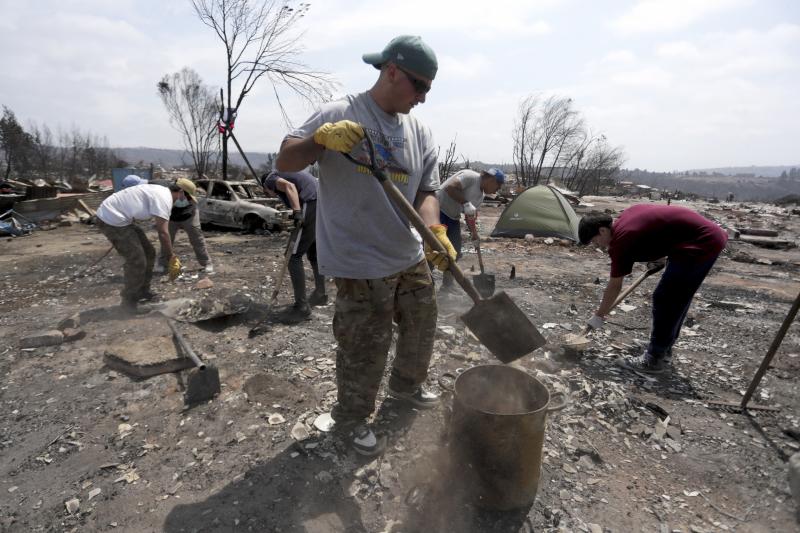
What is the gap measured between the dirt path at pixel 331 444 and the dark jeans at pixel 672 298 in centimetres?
33

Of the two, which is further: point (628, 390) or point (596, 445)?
point (628, 390)

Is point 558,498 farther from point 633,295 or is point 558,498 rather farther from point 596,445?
point 633,295

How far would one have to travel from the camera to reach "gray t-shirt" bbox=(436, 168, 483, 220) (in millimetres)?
5051

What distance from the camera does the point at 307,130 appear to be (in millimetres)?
1843

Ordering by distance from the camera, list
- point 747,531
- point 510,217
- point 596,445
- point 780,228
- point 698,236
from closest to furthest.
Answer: point 747,531, point 596,445, point 698,236, point 510,217, point 780,228

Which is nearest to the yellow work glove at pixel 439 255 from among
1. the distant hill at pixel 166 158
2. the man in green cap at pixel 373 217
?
the man in green cap at pixel 373 217

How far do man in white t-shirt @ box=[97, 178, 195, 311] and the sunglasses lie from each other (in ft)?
11.3

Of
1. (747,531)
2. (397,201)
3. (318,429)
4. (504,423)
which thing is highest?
(397,201)

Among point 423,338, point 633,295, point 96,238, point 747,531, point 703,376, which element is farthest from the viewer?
point 96,238

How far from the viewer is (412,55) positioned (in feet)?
5.76

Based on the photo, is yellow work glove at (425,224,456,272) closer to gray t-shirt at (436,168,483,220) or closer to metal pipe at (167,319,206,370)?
metal pipe at (167,319,206,370)

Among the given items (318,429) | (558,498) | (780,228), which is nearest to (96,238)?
(318,429)

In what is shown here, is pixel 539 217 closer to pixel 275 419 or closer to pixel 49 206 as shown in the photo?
pixel 275 419

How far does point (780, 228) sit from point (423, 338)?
55.5 feet
